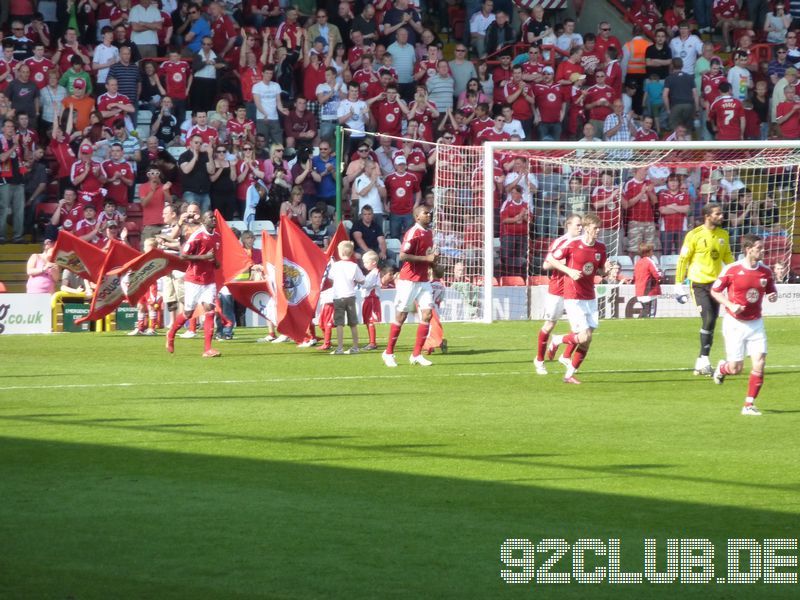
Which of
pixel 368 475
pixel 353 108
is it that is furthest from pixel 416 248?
pixel 353 108

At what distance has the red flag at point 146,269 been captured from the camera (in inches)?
819

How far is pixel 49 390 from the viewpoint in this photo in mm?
15805

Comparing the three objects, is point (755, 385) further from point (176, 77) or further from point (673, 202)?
point (176, 77)

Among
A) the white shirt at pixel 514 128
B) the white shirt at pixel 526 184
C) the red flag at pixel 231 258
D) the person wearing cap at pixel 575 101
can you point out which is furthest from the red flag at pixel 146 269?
the person wearing cap at pixel 575 101

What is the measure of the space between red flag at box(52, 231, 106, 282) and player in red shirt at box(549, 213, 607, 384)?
31.0ft

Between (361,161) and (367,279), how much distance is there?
7.20 metres

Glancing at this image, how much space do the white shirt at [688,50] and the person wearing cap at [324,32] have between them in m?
7.86

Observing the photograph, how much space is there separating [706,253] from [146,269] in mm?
8391

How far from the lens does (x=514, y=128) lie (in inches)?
1150

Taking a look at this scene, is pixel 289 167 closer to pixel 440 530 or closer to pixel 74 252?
pixel 74 252

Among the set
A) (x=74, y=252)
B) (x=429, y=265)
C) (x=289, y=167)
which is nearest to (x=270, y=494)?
(x=429, y=265)

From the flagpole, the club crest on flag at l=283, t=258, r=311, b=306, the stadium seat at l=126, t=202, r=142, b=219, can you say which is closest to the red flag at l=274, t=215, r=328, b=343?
the club crest on flag at l=283, t=258, r=311, b=306

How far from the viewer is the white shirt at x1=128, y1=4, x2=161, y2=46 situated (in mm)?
28312

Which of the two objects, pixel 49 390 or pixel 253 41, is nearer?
pixel 49 390
